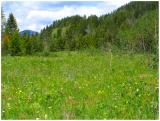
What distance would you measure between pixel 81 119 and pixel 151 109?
147 cm

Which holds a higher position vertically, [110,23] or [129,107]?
[110,23]

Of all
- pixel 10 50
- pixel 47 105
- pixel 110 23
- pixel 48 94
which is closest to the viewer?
pixel 47 105

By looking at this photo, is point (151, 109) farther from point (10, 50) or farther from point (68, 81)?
point (10, 50)

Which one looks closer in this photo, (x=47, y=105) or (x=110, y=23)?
(x=47, y=105)

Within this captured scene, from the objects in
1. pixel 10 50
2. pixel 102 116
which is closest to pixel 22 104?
pixel 102 116

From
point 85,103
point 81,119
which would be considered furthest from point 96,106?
point 81,119

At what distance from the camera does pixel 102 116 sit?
757cm

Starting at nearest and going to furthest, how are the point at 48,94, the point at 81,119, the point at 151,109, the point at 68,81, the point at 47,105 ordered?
1. the point at 81,119
2. the point at 151,109
3. the point at 47,105
4. the point at 48,94
5. the point at 68,81

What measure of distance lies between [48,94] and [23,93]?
719mm

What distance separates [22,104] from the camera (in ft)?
28.3

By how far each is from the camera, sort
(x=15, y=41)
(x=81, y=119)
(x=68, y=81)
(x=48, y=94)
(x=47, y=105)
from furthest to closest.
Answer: (x=15, y=41), (x=68, y=81), (x=48, y=94), (x=47, y=105), (x=81, y=119)

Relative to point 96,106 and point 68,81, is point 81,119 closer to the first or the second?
point 96,106

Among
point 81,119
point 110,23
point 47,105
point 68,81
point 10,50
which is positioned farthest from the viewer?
point 110,23

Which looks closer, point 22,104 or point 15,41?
point 22,104
